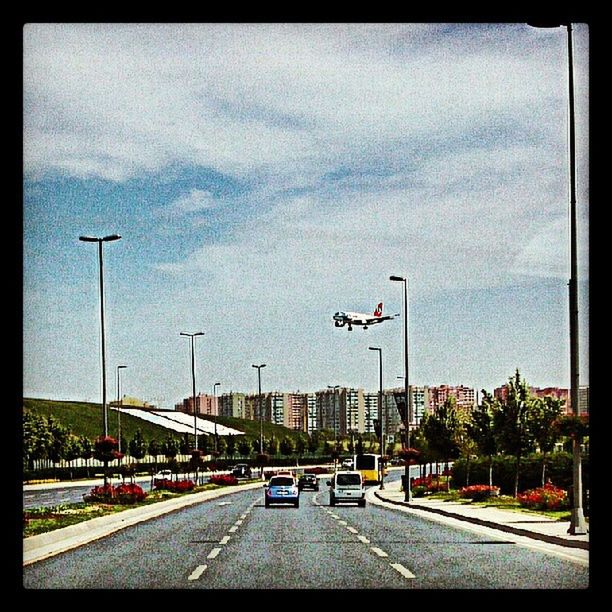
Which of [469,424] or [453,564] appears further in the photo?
[469,424]

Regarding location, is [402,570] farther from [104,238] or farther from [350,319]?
[350,319]

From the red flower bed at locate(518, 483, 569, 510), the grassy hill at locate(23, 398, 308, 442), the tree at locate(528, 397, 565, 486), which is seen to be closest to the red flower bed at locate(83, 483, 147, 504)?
the red flower bed at locate(518, 483, 569, 510)

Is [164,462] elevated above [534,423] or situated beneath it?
situated beneath

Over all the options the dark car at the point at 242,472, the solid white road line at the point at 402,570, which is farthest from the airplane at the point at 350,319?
the solid white road line at the point at 402,570

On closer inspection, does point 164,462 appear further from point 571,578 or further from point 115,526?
point 571,578

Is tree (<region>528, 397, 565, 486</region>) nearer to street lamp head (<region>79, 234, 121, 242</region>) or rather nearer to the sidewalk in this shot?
the sidewalk
